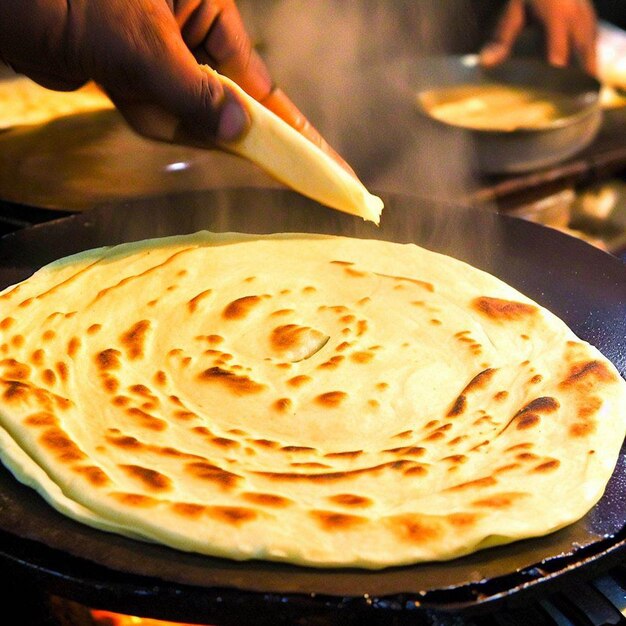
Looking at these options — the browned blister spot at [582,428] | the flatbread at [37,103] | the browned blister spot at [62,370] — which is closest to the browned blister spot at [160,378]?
the browned blister spot at [62,370]

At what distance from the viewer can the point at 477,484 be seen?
131 cm

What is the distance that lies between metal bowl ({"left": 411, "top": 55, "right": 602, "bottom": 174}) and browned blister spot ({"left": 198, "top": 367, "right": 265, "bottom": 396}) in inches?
66.5

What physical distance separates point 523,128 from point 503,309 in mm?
1345

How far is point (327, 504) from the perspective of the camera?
1264 mm

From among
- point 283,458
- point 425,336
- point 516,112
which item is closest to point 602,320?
point 425,336

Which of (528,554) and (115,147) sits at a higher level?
(528,554)

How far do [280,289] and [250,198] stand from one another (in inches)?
17.3

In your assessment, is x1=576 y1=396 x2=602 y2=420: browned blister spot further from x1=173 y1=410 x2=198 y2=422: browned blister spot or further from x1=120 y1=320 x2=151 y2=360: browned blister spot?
x1=120 y1=320 x2=151 y2=360: browned blister spot

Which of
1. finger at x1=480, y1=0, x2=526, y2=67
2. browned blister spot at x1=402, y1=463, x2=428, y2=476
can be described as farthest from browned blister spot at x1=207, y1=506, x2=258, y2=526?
finger at x1=480, y1=0, x2=526, y2=67

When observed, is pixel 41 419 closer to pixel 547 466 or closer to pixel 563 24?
pixel 547 466

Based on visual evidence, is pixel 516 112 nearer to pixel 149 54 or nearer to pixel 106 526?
pixel 149 54

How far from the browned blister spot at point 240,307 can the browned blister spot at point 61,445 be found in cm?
51

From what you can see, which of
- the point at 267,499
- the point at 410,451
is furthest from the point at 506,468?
the point at 267,499

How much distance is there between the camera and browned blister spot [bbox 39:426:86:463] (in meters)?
1.33
